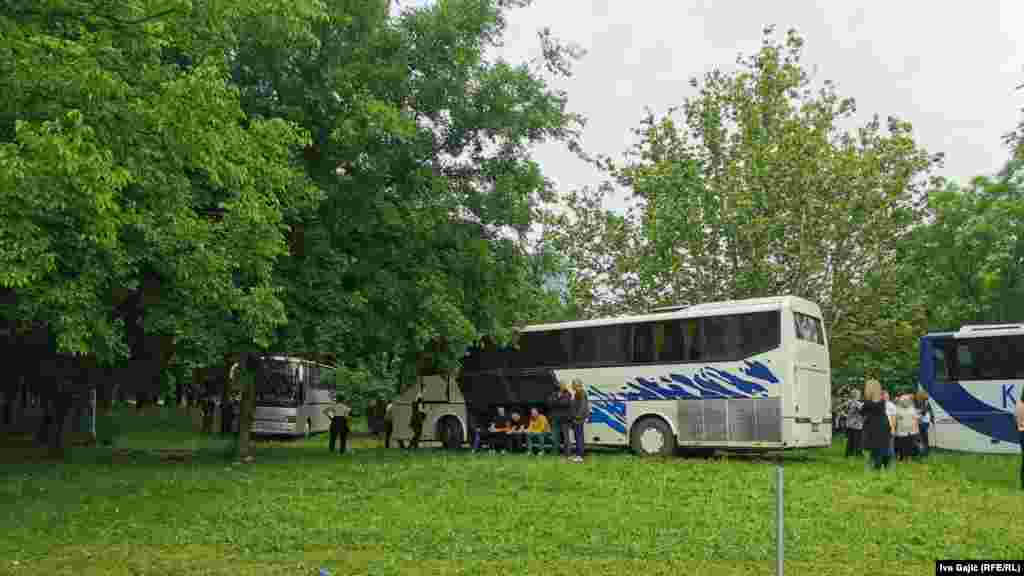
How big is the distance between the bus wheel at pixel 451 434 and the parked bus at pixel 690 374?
51.3 inches

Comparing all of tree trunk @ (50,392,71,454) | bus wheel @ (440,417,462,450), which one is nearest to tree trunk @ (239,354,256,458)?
tree trunk @ (50,392,71,454)

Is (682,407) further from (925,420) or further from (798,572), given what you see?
(798,572)

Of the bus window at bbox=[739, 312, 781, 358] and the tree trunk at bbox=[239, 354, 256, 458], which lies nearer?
the bus window at bbox=[739, 312, 781, 358]

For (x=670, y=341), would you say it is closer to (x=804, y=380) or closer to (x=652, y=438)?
(x=652, y=438)

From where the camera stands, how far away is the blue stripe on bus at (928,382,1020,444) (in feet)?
87.8

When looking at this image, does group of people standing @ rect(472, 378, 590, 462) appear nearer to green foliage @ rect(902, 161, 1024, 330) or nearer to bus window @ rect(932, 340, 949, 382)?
bus window @ rect(932, 340, 949, 382)

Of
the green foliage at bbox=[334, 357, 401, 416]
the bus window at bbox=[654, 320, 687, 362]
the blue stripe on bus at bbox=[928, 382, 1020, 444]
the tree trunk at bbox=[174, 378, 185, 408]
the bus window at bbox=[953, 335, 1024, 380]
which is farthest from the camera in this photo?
the green foliage at bbox=[334, 357, 401, 416]

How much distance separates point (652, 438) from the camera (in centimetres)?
2498

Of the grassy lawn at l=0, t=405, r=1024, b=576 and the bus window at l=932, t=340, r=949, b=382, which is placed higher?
the bus window at l=932, t=340, r=949, b=382

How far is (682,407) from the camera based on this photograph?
957 inches

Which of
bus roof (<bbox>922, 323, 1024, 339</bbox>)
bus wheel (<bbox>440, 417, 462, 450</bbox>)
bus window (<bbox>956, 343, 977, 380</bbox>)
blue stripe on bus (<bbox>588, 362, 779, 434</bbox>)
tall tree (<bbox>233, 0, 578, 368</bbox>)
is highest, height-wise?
tall tree (<bbox>233, 0, 578, 368</bbox>)

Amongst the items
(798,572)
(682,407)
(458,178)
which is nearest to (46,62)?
(798,572)

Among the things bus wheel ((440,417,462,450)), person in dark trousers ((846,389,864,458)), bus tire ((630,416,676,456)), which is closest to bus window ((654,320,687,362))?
bus tire ((630,416,676,456))

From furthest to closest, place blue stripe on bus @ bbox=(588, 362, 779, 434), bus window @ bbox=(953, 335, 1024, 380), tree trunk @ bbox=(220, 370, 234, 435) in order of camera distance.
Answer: tree trunk @ bbox=(220, 370, 234, 435)
bus window @ bbox=(953, 335, 1024, 380)
blue stripe on bus @ bbox=(588, 362, 779, 434)
